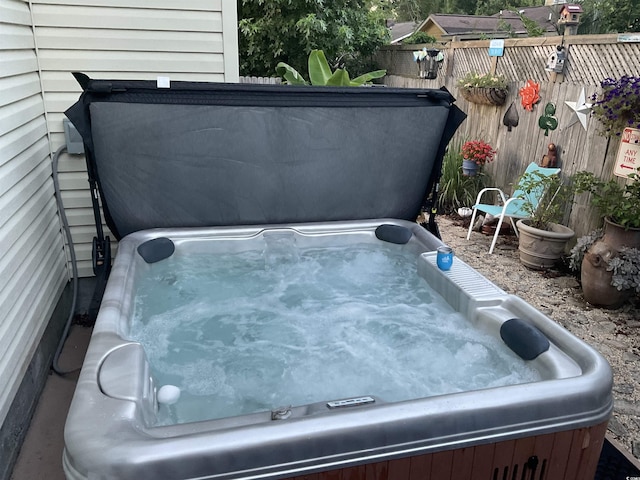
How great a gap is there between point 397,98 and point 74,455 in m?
Result: 2.28

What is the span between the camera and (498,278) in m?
3.93

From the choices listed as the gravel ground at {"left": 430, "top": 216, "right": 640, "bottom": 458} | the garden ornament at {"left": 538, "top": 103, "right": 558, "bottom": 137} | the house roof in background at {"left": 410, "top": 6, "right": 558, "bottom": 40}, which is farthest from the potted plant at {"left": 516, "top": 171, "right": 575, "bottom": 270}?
the house roof in background at {"left": 410, "top": 6, "right": 558, "bottom": 40}

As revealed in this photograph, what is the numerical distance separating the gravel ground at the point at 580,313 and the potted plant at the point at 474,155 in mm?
765

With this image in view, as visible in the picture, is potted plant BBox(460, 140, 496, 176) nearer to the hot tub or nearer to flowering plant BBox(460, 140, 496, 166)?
flowering plant BBox(460, 140, 496, 166)

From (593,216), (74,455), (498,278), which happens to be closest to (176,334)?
(74,455)

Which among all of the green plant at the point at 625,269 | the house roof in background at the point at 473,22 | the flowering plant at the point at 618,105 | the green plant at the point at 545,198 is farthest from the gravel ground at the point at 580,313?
the house roof in background at the point at 473,22

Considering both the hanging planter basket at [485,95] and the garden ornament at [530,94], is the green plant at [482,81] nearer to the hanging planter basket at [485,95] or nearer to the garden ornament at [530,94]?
the hanging planter basket at [485,95]

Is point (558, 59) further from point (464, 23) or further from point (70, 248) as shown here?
point (464, 23)

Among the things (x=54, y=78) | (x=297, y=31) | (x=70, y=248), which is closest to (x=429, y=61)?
(x=297, y=31)

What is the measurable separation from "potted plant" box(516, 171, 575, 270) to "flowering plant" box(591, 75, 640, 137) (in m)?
0.62

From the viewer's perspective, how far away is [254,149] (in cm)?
269

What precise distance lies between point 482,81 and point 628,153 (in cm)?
224

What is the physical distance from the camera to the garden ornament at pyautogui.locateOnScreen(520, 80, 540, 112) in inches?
185

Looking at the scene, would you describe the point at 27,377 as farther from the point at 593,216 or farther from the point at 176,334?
the point at 593,216
